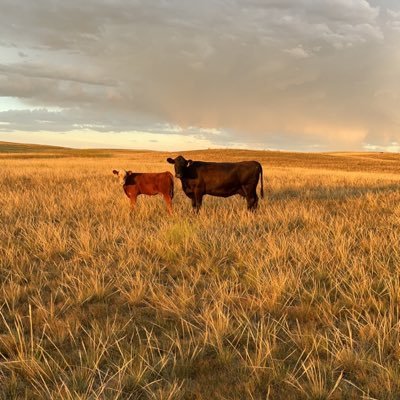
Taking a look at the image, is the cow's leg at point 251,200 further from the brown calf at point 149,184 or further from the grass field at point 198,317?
the grass field at point 198,317

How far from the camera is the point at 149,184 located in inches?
387

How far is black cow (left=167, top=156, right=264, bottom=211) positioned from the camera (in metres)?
9.94

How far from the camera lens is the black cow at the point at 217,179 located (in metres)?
9.94

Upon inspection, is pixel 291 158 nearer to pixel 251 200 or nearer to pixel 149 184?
pixel 251 200

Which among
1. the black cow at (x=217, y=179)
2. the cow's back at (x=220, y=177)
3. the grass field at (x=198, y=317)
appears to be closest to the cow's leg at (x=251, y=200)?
the black cow at (x=217, y=179)

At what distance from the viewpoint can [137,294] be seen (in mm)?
4188

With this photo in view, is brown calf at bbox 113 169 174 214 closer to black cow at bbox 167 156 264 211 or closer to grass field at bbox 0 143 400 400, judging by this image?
black cow at bbox 167 156 264 211

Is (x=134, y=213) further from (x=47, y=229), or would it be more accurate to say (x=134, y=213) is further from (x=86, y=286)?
(x=86, y=286)

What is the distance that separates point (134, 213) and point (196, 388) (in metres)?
7.36

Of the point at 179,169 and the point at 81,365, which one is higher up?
the point at 179,169

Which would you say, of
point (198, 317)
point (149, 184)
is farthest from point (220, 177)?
point (198, 317)

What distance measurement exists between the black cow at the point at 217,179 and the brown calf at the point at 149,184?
0.39 m

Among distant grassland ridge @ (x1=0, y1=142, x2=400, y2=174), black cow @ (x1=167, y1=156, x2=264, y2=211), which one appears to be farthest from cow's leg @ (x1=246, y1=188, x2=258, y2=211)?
distant grassland ridge @ (x1=0, y1=142, x2=400, y2=174)

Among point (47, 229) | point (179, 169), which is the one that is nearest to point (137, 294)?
point (47, 229)
